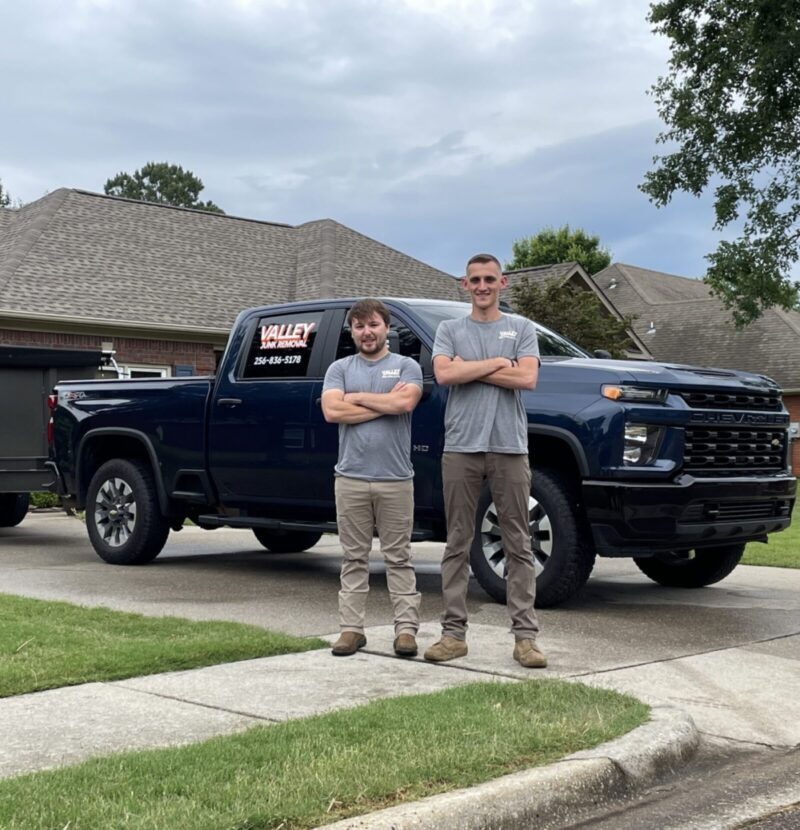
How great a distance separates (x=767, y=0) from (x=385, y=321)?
20.8m

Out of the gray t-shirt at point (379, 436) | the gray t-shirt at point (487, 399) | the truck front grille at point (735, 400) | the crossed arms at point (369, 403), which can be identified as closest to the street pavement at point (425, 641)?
the gray t-shirt at point (379, 436)

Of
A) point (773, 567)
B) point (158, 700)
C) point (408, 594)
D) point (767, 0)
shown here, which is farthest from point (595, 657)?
point (767, 0)

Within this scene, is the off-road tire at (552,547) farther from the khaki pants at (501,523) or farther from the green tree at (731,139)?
the green tree at (731,139)

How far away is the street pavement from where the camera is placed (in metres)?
5.20

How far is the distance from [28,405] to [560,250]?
48826 millimetres

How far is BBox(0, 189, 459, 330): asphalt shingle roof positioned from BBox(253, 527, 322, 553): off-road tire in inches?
437

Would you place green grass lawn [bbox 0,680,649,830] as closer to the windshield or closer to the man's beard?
the man's beard

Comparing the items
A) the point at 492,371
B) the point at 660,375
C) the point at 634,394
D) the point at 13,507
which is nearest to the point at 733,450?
the point at 660,375

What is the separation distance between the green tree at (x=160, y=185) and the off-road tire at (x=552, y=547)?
252ft

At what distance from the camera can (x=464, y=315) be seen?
29.2 ft

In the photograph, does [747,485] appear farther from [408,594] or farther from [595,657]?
[408,594]

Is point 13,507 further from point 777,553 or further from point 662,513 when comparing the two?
point 662,513

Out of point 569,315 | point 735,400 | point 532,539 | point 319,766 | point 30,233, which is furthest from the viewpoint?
point 569,315

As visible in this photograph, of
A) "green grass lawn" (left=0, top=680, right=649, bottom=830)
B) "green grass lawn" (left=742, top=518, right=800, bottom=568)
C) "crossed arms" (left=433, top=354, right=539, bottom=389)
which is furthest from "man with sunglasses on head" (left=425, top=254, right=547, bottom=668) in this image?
"green grass lawn" (left=742, top=518, right=800, bottom=568)
